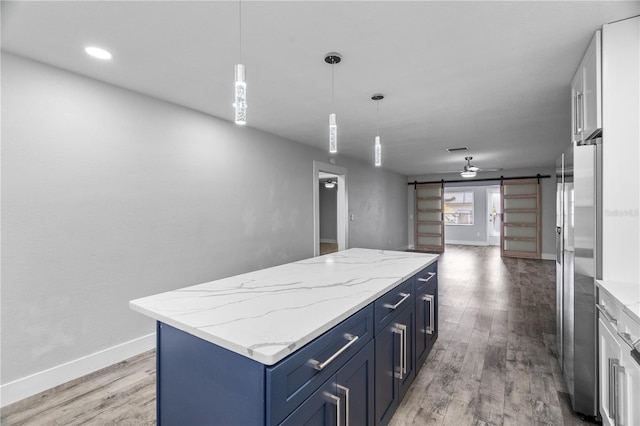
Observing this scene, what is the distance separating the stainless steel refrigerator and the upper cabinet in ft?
0.40

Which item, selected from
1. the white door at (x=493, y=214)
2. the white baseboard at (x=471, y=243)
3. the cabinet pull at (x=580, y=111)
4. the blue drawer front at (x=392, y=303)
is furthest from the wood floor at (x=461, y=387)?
the white door at (x=493, y=214)

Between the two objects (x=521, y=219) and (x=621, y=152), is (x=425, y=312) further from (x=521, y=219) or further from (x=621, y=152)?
(x=521, y=219)

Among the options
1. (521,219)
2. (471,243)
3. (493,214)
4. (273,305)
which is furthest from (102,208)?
(493,214)

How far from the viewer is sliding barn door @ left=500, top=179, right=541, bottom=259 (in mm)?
7535

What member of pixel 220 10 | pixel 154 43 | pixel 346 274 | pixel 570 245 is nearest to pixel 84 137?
pixel 154 43

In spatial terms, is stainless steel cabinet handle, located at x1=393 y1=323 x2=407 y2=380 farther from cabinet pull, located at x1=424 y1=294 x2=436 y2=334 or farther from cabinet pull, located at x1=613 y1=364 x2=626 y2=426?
cabinet pull, located at x1=613 y1=364 x2=626 y2=426

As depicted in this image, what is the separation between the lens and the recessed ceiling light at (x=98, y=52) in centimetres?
197

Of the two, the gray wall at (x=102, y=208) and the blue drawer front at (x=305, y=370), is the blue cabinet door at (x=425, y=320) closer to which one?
the blue drawer front at (x=305, y=370)

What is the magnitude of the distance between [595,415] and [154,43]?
139 inches

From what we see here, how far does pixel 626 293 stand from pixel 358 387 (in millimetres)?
1405

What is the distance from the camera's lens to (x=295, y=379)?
1010mm

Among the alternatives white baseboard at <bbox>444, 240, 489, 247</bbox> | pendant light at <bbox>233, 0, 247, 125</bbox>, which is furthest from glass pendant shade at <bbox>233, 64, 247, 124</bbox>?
white baseboard at <bbox>444, 240, 489, 247</bbox>

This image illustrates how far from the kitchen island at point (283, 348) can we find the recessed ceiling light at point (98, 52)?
5.63 ft

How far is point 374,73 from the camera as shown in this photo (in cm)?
232
